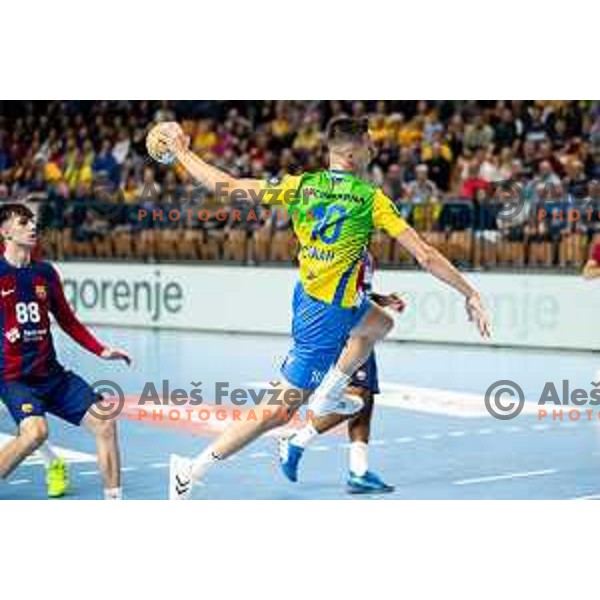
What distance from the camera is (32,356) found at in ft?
27.4

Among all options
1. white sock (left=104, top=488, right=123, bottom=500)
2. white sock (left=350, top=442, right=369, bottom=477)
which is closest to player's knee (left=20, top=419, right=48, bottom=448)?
white sock (left=104, top=488, right=123, bottom=500)

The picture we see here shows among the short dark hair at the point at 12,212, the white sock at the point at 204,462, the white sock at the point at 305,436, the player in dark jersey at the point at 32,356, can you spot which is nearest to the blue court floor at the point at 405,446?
the white sock at the point at 305,436

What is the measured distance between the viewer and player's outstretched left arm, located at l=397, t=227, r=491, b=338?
7289 mm

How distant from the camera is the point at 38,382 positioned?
841 centimetres

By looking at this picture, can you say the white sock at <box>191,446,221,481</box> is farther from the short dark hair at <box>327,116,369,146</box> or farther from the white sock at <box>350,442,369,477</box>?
the short dark hair at <box>327,116,369,146</box>

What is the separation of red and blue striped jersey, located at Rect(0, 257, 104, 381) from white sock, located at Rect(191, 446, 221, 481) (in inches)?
36.2

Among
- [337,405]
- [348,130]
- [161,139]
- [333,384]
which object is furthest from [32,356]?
[348,130]

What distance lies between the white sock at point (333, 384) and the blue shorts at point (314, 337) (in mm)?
249

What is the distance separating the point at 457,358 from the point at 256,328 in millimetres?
4194

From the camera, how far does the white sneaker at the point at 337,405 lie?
8586mm

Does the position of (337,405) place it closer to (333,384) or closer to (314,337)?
(333,384)

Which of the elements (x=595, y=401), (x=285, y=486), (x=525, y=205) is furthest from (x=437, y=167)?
(x=285, y=486)

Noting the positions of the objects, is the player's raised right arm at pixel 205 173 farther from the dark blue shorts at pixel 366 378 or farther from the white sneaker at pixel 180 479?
Result: the dark blue shorts at pixel 366 378

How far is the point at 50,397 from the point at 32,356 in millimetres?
275
